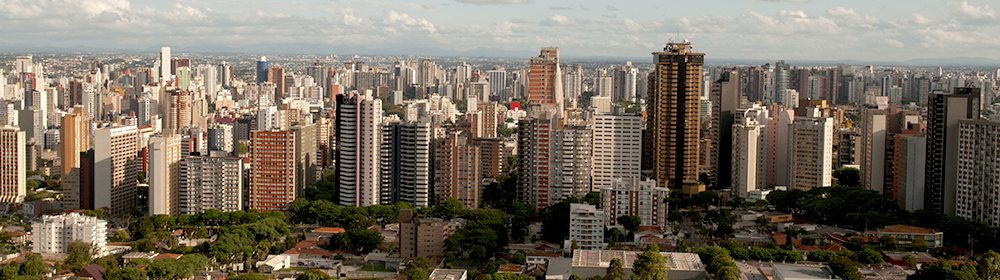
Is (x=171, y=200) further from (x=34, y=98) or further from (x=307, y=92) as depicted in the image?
(x=307, y=92)

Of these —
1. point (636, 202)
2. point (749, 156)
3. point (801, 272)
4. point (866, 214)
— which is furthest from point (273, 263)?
point (749, 156)

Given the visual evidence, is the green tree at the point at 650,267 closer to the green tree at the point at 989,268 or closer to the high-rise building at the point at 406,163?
the green tree at the point at 989,268

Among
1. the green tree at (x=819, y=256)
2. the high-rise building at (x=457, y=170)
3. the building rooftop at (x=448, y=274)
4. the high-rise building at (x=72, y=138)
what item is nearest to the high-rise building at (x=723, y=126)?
the high-rise building at (x=457, y=170)

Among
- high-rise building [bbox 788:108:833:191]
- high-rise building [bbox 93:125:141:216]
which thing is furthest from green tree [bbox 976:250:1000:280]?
high-rise building [bbox 93:125:141:216]

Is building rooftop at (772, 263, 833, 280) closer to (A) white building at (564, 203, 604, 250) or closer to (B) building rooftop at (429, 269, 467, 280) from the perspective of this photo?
(A) white building at (564, 203, 604, 250)

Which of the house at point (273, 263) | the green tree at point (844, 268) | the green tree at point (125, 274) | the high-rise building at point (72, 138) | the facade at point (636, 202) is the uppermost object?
the high-rise building at point (72, 138)

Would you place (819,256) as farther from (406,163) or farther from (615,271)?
(406,163)

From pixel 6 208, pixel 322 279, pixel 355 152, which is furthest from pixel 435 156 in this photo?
pixel 6 208

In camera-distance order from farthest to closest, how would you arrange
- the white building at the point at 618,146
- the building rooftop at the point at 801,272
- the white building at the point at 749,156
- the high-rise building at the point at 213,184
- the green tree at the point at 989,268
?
the white building at the point at 749,156
the white building at the point at 618,146
the high-rise building at the point at 213,184
the green tree at the point at 989,268
the building rooftop at the point at 801,272

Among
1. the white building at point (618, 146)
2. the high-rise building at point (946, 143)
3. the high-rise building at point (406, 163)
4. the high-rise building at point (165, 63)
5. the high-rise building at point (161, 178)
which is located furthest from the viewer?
the high-rise building at point (165, 63)
